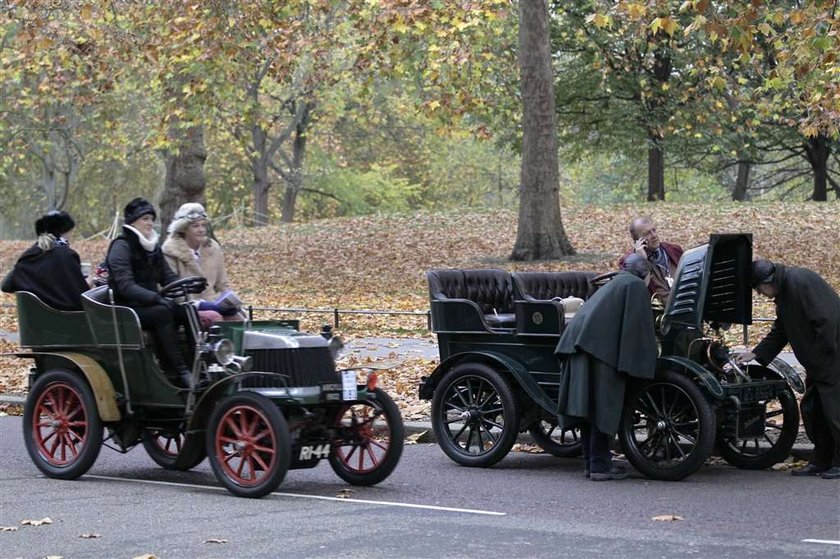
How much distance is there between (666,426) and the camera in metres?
9.84

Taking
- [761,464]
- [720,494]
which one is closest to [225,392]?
[720,494]

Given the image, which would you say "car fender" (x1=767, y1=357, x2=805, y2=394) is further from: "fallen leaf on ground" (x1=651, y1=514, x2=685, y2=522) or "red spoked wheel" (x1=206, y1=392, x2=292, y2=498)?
"red spoked wheel" (x1=206, y1=392, x2=292, y2=498)

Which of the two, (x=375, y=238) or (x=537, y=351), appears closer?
(x=537, y=351)

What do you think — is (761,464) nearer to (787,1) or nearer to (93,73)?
(93,73)

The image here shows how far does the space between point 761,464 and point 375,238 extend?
78.2 feet

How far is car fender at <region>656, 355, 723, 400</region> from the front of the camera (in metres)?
9.59

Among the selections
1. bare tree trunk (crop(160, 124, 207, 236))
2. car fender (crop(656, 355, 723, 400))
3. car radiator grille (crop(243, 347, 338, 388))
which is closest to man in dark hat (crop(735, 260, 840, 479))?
car fender (crop(656, 355, 723, 400))

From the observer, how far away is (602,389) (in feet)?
32.3

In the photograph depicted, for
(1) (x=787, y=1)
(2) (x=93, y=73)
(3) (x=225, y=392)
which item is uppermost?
(1) (x=787, y=1)

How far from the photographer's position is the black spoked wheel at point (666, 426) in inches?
379

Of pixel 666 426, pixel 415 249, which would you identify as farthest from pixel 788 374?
pixel 415 249

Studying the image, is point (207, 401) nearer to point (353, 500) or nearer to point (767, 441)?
Answer: point (353, 500)

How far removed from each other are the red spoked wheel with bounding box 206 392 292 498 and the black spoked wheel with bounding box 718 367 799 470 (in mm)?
3331

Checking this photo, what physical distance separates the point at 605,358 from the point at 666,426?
65cm
